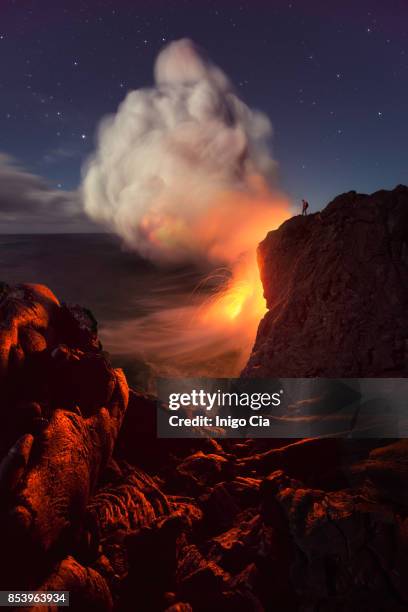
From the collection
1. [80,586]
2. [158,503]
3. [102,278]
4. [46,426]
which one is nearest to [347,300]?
[158,503]

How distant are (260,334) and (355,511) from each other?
11111 mm

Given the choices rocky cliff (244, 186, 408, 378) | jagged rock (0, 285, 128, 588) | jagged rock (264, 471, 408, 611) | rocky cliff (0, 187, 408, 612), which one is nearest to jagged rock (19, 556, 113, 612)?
rocky cliff (0, 187, 408, 612)

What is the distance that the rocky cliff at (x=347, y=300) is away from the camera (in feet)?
42.7

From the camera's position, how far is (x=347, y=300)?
13844 mm

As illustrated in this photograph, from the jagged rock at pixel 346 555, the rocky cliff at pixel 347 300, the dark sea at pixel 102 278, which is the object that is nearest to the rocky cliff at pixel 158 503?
the jagged rock at pixel 346 555

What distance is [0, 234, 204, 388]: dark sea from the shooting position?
187 feet

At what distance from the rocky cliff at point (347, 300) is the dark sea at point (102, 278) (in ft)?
97.9

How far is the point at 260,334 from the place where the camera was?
17.1m

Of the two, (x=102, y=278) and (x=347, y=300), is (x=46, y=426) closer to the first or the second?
(x=347, y=300)

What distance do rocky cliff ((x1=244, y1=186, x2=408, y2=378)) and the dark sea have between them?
97.9 feet

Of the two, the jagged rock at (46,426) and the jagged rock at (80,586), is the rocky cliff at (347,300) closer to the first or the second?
the jagged rock at (46,426)

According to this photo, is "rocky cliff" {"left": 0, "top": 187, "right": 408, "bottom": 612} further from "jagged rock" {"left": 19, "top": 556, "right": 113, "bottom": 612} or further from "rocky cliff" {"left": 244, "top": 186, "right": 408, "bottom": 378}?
"rocky cliff" {"left": 244, "top": 186, "right": 408, "bottom": 378}

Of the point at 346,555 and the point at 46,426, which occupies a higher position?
the point at 46,426

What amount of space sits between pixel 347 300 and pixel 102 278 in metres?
62.0
